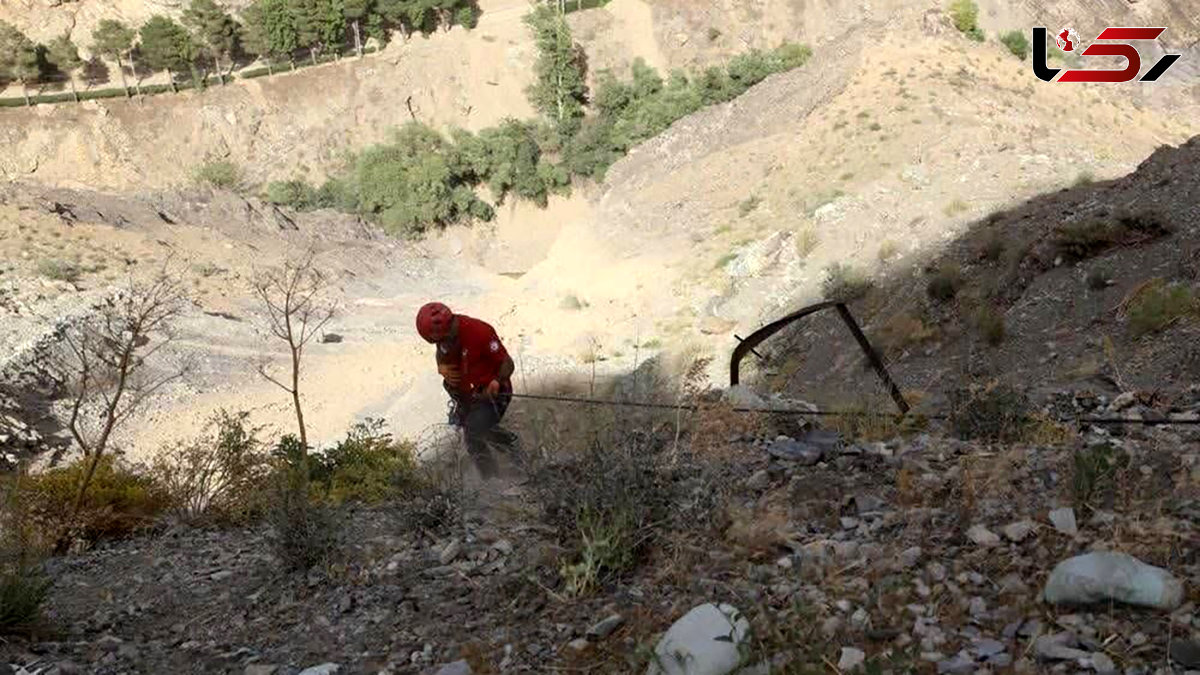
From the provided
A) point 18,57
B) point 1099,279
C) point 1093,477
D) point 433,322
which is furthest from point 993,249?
point 18,57

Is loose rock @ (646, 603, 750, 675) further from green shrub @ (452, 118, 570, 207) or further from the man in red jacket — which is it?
green shrub @ (452, 118, 570, 207)

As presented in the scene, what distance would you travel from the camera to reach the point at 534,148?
117 feet

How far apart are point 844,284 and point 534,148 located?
21.6 metres

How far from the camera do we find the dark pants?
22.8 feet

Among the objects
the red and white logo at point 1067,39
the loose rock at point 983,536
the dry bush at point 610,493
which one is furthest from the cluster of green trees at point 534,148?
the loose rock at point 983,536

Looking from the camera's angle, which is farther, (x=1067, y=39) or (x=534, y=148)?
(x=1067, y=39)

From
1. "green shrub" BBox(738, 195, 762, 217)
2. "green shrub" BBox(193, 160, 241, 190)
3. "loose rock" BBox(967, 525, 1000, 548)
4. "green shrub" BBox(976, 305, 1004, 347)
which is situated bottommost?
"green shrub" BBox(738, 195, 762, 217)

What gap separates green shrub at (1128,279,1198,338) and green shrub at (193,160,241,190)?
3421cm

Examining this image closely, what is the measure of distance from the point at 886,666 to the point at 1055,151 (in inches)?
718

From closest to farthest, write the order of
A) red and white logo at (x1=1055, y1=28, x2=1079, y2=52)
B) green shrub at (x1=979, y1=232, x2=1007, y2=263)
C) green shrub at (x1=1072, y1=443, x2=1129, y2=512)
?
green shrub at (x1=1072, y1=443, x2=1129, y2=512), green shrub at (x1=979, y1=232, x2=1007, y2=263), red and white logo at (x1=1055, y1=28, x2=1079, y2=52)

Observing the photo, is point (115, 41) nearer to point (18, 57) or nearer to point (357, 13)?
point (18, 57)

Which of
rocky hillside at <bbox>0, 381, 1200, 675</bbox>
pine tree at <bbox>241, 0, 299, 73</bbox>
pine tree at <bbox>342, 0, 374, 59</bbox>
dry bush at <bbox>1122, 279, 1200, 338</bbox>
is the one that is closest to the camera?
rocky hillside at <bbox>0, 381, 1200, 675</bbox>

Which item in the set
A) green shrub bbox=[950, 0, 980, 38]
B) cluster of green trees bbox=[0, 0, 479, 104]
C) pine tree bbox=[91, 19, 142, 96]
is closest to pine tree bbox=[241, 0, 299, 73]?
cluster of green trees bbox=[0, 0, 479, 104]

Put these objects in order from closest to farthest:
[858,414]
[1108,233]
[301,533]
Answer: [301,533] → [858,414] → [1108,233]
